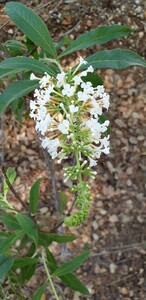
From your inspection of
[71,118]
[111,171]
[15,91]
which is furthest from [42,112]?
[111,171]

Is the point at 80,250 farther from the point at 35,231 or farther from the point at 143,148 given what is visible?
the point at 35,231

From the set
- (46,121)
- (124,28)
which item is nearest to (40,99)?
(46,121)

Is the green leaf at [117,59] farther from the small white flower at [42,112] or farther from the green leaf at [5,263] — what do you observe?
the green leaf at [5,263]

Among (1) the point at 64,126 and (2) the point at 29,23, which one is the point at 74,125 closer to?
(1) the point at 64,126

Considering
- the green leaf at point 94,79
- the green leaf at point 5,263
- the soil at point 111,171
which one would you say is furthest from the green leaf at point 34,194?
the soil at point 111,171

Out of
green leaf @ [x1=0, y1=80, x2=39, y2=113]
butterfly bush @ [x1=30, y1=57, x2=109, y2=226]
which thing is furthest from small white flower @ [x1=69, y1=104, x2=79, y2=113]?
green leaf @ [x1=0, y1=80, x2=39, y2=113]
